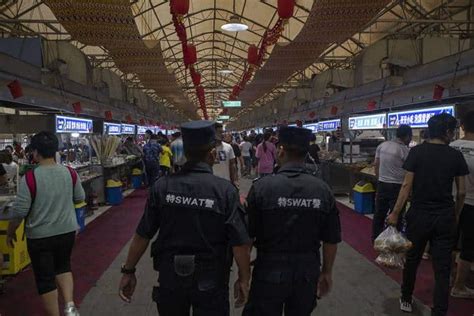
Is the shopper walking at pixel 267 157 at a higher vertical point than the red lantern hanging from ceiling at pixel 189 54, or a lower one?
lower

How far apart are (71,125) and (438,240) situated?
7.41 metres

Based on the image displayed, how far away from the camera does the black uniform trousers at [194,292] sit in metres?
2.22

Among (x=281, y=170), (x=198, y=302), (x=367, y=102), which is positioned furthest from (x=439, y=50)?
(x=198, y=302)

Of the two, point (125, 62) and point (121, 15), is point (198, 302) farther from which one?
point (125, 62)

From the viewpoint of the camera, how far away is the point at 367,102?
1101 centimetres

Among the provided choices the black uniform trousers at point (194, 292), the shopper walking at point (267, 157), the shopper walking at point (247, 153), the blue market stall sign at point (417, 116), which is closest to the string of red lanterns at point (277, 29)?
A: the shopper walking at point (267, 157)

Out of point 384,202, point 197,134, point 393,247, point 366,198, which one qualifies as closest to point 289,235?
point 197,134

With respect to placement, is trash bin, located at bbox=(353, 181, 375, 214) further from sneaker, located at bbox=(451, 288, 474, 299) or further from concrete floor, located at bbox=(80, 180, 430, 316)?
sneaker, located at bbox=(451, 288, 474, 299)

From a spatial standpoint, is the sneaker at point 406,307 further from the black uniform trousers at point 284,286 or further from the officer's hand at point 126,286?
the officer's hand at point 126,286

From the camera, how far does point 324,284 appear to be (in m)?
2.57

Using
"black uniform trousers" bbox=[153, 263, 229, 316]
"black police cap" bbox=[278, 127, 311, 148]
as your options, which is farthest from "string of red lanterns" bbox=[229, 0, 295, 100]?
"black uniform trousers" bbox=[153, 263, 229, 316]

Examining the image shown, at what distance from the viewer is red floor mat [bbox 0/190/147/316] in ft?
13.9

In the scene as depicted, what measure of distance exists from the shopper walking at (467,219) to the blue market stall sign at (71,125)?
22.4 ft

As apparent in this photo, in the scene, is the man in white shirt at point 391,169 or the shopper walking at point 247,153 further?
the shopper walking at point 247,153
